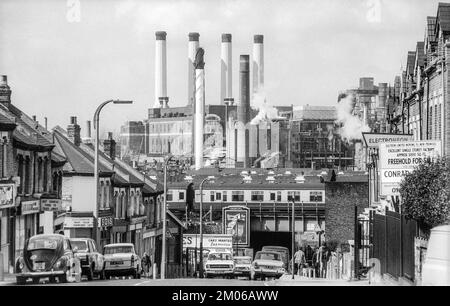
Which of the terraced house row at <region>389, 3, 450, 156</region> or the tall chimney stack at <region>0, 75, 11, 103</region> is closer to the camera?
the terraced house row at <region>389, 3, 450, 156</region>

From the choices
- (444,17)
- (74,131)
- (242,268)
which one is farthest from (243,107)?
(444,17)

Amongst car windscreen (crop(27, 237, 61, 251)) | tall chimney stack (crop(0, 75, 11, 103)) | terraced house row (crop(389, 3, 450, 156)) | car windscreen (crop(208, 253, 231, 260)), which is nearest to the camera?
car windscreen (crop(27, 237, 61, 251))

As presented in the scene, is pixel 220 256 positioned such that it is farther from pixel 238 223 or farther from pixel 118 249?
pixel 238 223

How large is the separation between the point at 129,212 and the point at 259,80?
13321 cm

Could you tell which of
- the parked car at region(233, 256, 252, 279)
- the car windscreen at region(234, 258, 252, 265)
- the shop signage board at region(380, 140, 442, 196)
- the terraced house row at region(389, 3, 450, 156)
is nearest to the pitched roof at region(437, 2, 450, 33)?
the terraced house row at region(389, 3, 450, 156)

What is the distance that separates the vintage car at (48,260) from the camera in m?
25.1

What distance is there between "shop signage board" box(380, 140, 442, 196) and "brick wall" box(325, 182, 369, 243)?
161 ft

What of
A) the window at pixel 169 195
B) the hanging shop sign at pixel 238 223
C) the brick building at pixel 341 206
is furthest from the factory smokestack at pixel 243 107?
the brick building at pixel 341 206

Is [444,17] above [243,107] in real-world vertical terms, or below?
below

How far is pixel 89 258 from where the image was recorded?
102ft

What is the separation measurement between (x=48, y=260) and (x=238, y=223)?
297 ft

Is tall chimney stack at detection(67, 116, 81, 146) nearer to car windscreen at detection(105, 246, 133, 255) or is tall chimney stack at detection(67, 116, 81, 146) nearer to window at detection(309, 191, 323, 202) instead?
car windscreen at detection(105, 246, 133, 255)

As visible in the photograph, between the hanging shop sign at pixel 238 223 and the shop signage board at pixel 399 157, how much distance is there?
8060 centimetres

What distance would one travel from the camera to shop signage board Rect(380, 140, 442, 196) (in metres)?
28.6
